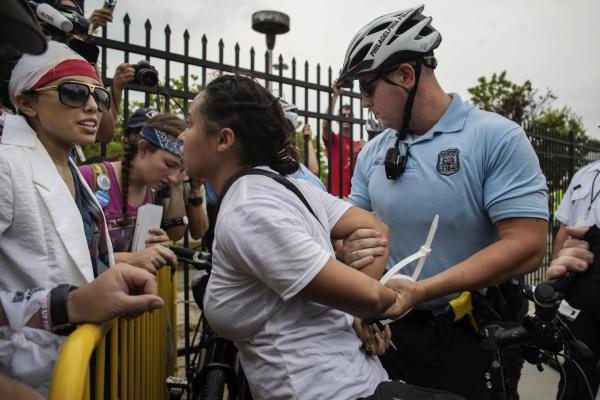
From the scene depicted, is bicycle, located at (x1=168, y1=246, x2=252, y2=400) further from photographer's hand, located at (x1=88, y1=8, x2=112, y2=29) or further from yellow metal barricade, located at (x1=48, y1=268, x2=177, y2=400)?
photographer's hand, located at (x1=88, y1=8, x2=112, y2=29)

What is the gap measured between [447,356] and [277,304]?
109 cm

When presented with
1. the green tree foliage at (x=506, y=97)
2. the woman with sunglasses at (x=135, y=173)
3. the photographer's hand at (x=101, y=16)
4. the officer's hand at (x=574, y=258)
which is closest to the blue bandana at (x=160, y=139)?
the woman with sunglasses at (x=135, y=173)

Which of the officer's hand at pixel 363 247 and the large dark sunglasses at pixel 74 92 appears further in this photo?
the large dark sunglasses at pixel 74 92

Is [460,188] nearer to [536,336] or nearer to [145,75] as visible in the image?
[536,336]

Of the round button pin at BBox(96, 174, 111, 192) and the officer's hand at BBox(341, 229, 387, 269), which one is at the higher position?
the round button pin at BBox(96, 174, 111, 192)

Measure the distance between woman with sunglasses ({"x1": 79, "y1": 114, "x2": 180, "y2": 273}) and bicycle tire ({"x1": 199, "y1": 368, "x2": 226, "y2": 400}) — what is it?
913 millimetres

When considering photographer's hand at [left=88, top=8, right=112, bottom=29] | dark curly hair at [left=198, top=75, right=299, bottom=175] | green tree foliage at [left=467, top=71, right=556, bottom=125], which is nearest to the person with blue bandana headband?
dark curly hair at [left=198, top=75, right=299, bottom=175]

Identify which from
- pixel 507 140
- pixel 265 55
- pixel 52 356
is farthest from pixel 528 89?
pixel 52 356

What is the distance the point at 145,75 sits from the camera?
3723mm

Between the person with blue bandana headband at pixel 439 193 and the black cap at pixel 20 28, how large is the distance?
120 cm

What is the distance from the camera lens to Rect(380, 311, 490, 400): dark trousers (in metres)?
2.19

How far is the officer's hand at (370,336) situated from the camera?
167cm

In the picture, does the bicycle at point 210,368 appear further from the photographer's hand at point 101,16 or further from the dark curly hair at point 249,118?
the photographer's hand at point 101,16

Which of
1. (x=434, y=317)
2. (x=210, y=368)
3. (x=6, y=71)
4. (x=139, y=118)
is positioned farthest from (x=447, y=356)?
(x=139, y=118)
